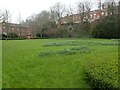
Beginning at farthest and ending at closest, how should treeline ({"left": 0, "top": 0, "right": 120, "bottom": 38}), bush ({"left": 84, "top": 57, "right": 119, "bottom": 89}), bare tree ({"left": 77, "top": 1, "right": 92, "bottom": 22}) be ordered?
bare tree ({"left": 77, "top": 1, "right": 92, "bottom": 22})
treeline ({"left": 0, "top": 0, "right": 120, "bottom": 38})
bush ({"left": 84, "top": 57, "right": 119, "bottom": 89})

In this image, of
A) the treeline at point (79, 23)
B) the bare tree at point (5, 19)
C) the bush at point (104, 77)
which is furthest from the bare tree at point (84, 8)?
the bush at point (104, 77)

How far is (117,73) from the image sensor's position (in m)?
6.48

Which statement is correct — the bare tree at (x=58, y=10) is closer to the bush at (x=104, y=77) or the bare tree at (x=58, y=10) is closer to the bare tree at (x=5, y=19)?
the bare tree at (x=5, y=19)

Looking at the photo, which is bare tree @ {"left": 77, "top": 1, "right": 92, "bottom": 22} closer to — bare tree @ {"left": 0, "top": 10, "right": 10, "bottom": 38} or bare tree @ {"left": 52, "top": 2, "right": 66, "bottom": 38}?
bare tree @ {"left": 52, "top": 2, "right": 66, "bottom": 38}

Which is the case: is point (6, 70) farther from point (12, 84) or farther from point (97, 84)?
point (97, 84)

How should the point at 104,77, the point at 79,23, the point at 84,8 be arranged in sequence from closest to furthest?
1. the point at 104,77
2. the point at 79,23
3. the point at 84,8

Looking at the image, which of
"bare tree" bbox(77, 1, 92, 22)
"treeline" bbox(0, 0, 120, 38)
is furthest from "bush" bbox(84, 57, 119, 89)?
"bare tree" bbox(77, 1, 92, 22)

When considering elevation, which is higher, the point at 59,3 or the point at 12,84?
the point at 59,3

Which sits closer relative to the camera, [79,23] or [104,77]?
[104,77]

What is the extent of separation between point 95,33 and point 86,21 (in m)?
7.98

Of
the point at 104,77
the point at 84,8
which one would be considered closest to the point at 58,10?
the point at 84,8

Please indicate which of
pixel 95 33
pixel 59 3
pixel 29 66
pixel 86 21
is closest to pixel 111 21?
pixel 95 33

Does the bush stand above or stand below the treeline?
below

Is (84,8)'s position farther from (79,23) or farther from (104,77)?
(104,77)
